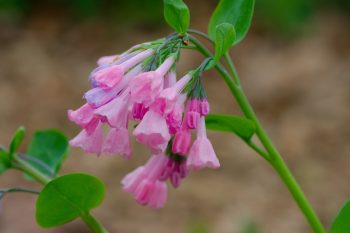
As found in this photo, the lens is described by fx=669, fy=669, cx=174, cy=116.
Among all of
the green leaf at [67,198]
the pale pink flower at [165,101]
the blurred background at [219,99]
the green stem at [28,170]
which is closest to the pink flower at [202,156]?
the pale pink flower at [165,101]

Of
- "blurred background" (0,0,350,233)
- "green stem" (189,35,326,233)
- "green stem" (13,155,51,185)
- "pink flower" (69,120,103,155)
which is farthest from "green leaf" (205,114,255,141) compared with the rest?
"blurred background" (0,0,350,233)

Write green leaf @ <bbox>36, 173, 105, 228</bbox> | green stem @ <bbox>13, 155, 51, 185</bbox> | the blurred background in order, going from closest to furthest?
green leaf @ <bbox>36, 173, 105, 228</bbox>
green stem @ <bbox>13, 155, 51, 185</bbox>
the blurred background

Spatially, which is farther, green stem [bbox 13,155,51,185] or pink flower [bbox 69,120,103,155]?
green stem [bbox 13,155,51,185]

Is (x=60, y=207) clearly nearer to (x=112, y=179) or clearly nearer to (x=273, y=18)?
(x=112, y=179)

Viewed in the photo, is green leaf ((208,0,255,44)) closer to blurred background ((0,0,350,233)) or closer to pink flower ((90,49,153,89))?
pink flower ((90,49,153,89))

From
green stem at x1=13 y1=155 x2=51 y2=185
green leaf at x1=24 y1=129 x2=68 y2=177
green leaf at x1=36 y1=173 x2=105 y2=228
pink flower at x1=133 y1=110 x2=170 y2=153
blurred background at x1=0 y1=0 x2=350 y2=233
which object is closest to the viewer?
pink flower at x1=133 y1=110 x2=170 y2=153

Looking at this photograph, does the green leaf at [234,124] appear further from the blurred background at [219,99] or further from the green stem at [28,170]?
the blurred background at [219,99]
